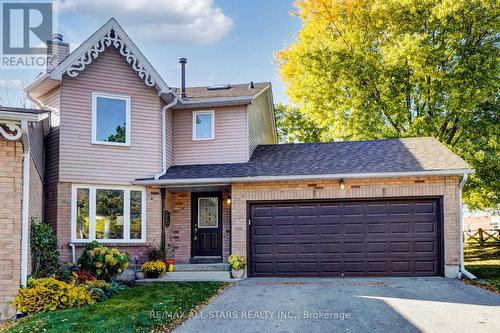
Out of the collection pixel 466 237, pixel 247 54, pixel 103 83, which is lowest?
pixel 466 237

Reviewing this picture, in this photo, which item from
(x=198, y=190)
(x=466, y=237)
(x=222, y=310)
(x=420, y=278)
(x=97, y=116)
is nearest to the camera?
(x=222, y=310)

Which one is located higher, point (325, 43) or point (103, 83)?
point (325, 43)

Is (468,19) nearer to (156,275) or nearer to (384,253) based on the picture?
(384,253)

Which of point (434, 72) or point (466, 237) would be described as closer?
point (434, 72)

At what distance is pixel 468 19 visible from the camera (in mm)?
17969

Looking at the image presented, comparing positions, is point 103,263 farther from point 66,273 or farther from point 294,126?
point 294,126

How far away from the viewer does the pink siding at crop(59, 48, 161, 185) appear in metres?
13.0

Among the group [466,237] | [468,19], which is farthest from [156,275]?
[466,237]

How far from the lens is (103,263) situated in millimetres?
11320

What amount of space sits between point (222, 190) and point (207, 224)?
1.16 meters

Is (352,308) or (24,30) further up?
(24,30)

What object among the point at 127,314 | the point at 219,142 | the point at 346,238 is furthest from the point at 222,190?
the point at 127,314

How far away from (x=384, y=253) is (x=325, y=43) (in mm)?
10787

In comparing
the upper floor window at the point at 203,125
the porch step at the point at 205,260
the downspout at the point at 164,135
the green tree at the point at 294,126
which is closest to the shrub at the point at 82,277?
the porch step at the point at 205,260
